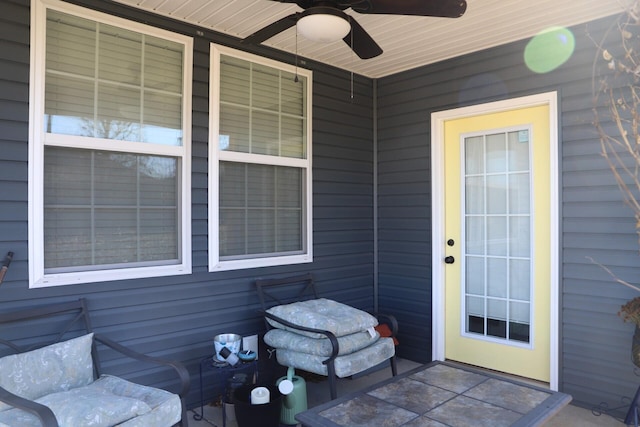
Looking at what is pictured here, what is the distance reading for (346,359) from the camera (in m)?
2.84

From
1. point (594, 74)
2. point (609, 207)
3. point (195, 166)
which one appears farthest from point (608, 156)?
point (195, 166)

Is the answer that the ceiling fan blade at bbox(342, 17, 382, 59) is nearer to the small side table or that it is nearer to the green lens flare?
the green lens flare

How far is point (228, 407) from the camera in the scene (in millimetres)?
2848

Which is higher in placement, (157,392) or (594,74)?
(594,74)

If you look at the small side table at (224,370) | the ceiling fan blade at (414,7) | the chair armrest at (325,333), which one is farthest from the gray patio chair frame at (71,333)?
the ceiling fan blade at (414,7)

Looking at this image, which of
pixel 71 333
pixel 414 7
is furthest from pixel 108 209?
pixel 414 7

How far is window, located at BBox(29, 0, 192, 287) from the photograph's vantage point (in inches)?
99.8

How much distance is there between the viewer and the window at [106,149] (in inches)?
99.8

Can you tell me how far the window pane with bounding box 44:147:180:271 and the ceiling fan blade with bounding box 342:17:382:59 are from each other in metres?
1.44

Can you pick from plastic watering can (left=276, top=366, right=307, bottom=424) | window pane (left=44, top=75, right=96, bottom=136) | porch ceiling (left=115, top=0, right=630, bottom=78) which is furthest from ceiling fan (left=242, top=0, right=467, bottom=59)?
plastic watering can (left=276, top=366, right=307, bottom=424)

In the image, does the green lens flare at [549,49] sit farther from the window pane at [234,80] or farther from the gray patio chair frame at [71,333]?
the gray patio chair frame at [71,333]

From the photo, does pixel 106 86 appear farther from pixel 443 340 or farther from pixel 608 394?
pixel 608 394

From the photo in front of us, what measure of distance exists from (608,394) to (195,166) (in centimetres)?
317

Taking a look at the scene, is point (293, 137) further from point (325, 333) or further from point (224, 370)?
point (224, 370)
